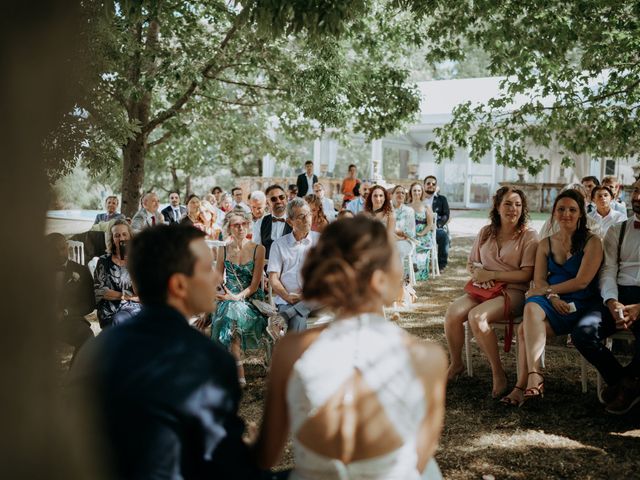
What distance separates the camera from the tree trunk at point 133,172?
1138 cm

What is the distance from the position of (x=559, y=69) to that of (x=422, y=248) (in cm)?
437

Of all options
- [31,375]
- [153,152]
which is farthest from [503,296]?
[153,152]

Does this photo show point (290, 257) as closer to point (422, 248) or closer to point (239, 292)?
point (239, 292)

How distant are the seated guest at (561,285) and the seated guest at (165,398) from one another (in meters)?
3.80

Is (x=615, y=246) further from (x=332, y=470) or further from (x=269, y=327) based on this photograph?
(x=332, y=470)

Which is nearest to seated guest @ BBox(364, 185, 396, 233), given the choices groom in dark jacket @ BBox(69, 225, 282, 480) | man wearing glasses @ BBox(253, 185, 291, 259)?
man wearing glasses @ BBox(253, 185, 291, 259)

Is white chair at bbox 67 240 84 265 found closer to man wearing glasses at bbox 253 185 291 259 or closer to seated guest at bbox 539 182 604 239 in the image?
man wearing glasses at bbox 253 185 291 259

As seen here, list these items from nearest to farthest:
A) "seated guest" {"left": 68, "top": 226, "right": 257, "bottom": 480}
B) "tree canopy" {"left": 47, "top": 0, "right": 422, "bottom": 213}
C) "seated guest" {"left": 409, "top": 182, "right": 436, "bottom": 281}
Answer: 1. "seated guest" {"left": 68, "top": 226, "right": 257, "bottom": 480}
2. "tree canopy" {"left": 47, "top": 0, "right": 422, "bottom": 213}
3. "seated guest" {"left": 409, "top": 182, "right": 436, "bottom": 281}

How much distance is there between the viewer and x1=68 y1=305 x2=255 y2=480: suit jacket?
1.81 m

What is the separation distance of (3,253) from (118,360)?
0.80 metres

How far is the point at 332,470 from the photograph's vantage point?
1909 millimetres

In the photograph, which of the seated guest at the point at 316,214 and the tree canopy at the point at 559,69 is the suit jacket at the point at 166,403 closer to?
the seated guest at the point at 316,214

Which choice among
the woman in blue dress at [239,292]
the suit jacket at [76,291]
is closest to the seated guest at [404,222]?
the woman in blue dress at [239,292]

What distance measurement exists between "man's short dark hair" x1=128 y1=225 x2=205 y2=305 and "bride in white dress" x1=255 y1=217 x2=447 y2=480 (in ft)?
1.30
